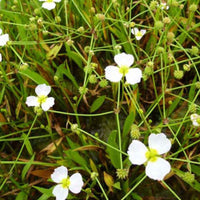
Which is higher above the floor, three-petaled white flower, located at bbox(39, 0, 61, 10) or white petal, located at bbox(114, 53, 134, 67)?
three-petaled white flower, located at bbox(39, 0, 61, 10)

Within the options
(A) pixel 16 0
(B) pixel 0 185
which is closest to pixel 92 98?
(B) pixel 0 185

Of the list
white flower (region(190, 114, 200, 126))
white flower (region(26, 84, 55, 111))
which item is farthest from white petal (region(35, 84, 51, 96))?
white flower (region(190, 114, 200, 126))

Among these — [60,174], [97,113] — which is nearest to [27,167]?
[60,174]

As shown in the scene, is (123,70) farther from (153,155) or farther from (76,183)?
(76,183)

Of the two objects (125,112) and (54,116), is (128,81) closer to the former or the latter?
(125,112)

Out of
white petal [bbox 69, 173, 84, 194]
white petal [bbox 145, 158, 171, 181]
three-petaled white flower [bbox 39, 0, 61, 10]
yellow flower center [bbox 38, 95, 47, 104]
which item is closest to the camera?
white petal [bbox 145, 158, 171, 181]

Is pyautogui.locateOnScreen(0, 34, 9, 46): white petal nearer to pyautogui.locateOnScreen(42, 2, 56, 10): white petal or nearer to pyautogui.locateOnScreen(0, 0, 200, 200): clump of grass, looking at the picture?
pyautogui.locateOnScreen(0, 0, 200, 200): clump of grass
